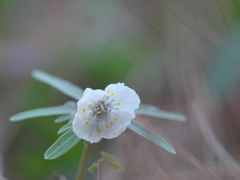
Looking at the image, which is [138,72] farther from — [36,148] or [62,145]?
[62,145]

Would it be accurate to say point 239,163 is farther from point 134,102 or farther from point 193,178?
point 134,102

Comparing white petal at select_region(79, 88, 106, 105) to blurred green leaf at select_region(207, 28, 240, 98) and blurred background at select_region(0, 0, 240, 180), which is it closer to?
blurred background at select_region(0, 0, 240, 180)

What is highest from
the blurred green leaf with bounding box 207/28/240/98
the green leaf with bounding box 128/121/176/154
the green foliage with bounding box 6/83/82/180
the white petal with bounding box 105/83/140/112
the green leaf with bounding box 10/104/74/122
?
the white petal with bounding box 105/83/140/112

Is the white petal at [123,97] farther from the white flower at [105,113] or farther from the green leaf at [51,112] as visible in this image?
the green leaf at [51,112]

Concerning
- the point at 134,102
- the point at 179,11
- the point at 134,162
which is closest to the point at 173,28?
the point at 179,11

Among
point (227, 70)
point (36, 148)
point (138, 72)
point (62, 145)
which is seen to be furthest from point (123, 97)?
point (138, 72)

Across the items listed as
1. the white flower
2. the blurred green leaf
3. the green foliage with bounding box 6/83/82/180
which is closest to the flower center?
the white flower

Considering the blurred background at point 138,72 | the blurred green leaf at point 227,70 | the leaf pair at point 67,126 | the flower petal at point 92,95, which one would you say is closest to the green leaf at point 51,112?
the leaf pair at point 67,126
